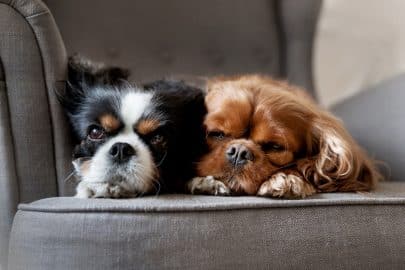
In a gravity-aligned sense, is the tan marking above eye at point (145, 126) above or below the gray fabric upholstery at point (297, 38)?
below

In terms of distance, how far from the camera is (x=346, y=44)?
2.76 meters

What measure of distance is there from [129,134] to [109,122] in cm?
6

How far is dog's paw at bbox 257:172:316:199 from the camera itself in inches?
54.4

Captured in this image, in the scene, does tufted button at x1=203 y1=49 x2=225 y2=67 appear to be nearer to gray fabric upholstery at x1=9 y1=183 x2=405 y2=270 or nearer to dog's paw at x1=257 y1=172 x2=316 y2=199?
dog's paw at x1=257 y1=172 x2=316 y2=199

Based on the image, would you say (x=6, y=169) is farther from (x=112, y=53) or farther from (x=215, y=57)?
(x=215, y=57)

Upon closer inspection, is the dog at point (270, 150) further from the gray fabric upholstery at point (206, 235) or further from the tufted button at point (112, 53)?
the tufted button at point (112, 53)

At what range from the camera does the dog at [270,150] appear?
1.50 m

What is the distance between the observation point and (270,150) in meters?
1.57

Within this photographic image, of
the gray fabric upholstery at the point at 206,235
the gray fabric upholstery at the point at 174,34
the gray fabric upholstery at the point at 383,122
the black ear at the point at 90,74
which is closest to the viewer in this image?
the gray fabric upholstery at the point at 206,235

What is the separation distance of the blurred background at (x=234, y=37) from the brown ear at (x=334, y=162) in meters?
0.91

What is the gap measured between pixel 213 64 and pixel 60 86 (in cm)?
111

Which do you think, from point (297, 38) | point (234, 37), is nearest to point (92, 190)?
point (234, 37)

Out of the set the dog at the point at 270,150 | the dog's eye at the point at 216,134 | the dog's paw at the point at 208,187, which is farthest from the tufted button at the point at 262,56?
the dog's paw at the point at 208,187

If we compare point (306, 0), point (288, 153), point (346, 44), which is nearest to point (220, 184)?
point (288, 153)
